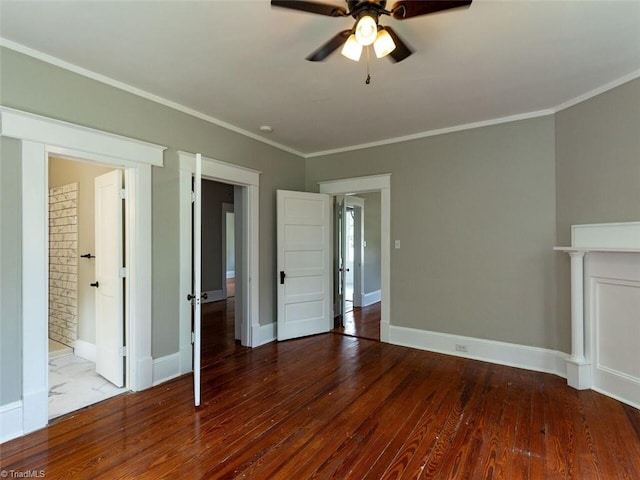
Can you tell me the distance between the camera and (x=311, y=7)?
1.68 m

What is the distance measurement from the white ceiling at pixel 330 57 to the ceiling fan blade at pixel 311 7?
0.29 m

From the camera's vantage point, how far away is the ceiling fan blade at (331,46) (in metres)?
1.89

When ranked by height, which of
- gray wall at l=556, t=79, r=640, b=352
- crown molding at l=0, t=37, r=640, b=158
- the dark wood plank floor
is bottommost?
the dark wood plank floor

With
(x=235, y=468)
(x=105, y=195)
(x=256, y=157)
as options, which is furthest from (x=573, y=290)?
(x=105, y=195)

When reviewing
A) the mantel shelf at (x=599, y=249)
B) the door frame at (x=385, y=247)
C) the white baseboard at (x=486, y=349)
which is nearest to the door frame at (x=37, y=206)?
the door frame at (x=385, y=247)

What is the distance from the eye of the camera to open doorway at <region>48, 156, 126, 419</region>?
9.93 feet

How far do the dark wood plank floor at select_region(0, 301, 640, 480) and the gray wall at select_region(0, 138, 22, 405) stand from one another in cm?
43

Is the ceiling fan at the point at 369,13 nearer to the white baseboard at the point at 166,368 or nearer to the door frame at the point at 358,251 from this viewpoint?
the white baseboard at the point at 166,368

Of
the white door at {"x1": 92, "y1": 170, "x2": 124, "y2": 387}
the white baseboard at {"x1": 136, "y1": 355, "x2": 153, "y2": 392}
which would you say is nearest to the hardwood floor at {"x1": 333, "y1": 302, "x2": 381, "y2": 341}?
the white baseboard at {"x1": 136, "y1": 355, "x2": 153, "y2": 392}

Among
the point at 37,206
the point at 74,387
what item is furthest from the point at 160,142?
the point at 74,387

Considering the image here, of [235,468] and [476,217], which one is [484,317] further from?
[235,468]

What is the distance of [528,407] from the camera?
2680 mm

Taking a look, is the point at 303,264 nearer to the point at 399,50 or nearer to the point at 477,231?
the point at 477,231

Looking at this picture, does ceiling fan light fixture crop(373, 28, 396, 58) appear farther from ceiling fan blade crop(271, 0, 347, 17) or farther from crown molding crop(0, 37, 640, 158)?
crown molding crop(0, 37, 640, 158)
